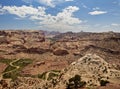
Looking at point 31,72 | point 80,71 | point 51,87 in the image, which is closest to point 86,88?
point 80,71

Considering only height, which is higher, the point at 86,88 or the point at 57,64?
the point at 86,88

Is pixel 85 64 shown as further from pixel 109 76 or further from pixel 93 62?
pixel 109 76

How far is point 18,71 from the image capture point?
184625 mm

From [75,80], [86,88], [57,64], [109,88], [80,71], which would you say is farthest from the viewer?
[57,64]

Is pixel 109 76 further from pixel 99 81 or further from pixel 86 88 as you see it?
pixel 86 88

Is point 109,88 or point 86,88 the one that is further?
point 86,88

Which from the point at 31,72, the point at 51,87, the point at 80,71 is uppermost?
the point at 80,71

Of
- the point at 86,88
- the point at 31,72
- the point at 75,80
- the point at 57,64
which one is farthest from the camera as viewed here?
the point at 57,64

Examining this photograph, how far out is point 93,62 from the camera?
71.6m

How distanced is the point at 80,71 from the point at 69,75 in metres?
3.25

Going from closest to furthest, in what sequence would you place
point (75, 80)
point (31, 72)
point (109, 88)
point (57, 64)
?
1. point (109, 88)
2. point (75, 80)
3. point (31, 72)
4. point (57, 64)

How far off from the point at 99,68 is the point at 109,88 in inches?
606

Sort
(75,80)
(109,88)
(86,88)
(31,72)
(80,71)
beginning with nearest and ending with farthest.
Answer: (109,88), (86,88), (75,80), (80,71), (31,72)

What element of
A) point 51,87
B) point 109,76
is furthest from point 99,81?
point 51,87
